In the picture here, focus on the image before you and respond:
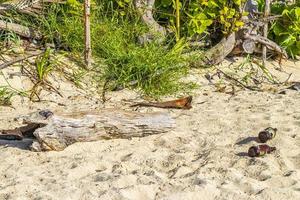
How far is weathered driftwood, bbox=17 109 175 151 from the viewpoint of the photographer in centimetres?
387

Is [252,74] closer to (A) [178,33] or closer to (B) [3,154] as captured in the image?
(A) [178,33]

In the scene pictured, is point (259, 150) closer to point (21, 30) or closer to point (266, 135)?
point (266, 135)

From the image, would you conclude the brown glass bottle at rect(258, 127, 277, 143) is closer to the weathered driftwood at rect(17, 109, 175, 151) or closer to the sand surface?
the sand surface

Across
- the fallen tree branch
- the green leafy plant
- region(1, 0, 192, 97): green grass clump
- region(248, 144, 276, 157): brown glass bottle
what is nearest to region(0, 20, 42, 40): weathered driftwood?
region(1, 0, 192, 97): green grass clump

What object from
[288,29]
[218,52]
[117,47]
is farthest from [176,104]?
[288,29]

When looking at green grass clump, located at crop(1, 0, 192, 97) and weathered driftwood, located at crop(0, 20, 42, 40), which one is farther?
weathered driftwood, located at crop(0, 20, 42, 40)

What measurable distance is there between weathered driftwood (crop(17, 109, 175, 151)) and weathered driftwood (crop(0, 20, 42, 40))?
1802 millimetres

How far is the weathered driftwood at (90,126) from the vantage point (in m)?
3.87

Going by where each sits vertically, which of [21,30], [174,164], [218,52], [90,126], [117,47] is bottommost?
[174,164]

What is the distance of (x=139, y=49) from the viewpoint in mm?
5656

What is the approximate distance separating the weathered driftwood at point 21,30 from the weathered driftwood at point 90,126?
1.80m

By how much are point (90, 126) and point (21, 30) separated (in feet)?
6.69

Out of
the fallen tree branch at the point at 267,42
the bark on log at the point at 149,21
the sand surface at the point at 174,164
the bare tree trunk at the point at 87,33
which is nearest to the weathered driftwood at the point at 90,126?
the sand surface at the point at 174,164

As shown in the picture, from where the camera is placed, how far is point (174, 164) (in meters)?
3.82
